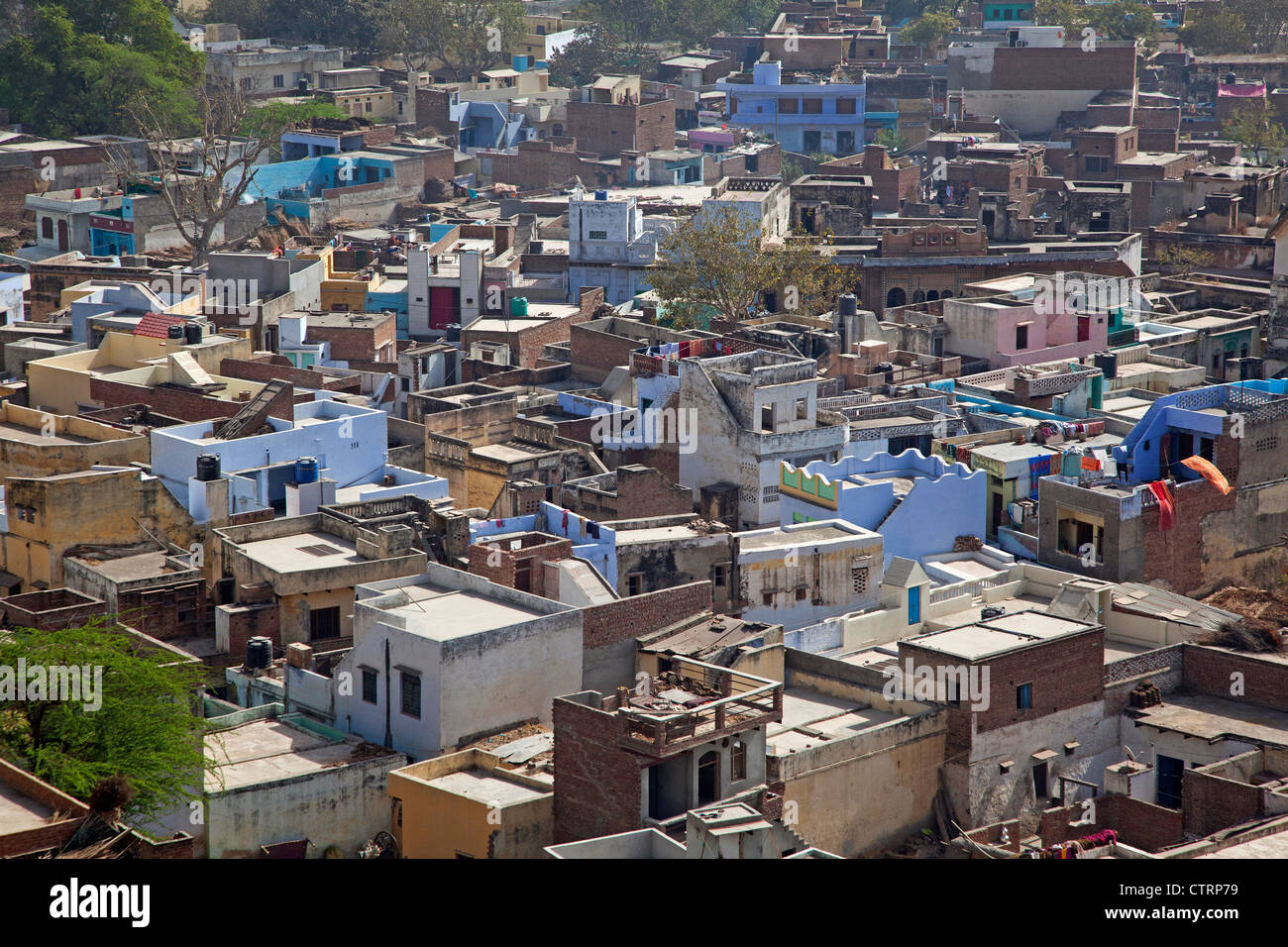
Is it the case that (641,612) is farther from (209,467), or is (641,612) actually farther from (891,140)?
(891,140)

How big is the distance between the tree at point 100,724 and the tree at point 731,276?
3467cm

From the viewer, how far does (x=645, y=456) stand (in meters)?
49.8

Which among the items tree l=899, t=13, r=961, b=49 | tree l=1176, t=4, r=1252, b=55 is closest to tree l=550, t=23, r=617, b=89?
tree l=899, t=13, r=961, b=49

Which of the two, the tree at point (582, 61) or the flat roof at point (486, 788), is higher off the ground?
the tree at point (582, 61)

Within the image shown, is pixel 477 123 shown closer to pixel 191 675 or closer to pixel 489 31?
pixel 489 31

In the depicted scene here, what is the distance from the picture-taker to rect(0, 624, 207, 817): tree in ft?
98.3

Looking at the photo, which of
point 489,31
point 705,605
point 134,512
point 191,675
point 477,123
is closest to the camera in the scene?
point 191,675

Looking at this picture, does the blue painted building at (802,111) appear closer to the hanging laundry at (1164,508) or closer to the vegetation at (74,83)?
the vegetation at (74,83)

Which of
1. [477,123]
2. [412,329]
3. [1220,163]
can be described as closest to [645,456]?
[412,329]

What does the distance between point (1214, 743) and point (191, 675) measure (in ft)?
65.0

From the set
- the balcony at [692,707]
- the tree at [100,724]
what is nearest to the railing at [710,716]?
the balcony at [692,707]

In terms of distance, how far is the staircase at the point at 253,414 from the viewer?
48531 mm

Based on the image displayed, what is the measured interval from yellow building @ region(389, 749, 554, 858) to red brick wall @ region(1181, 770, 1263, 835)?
11603 millimetres

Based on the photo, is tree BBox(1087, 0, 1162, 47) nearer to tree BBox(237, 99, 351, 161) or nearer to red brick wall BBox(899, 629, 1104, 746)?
tree BBox(237, 99, 351, 161)
